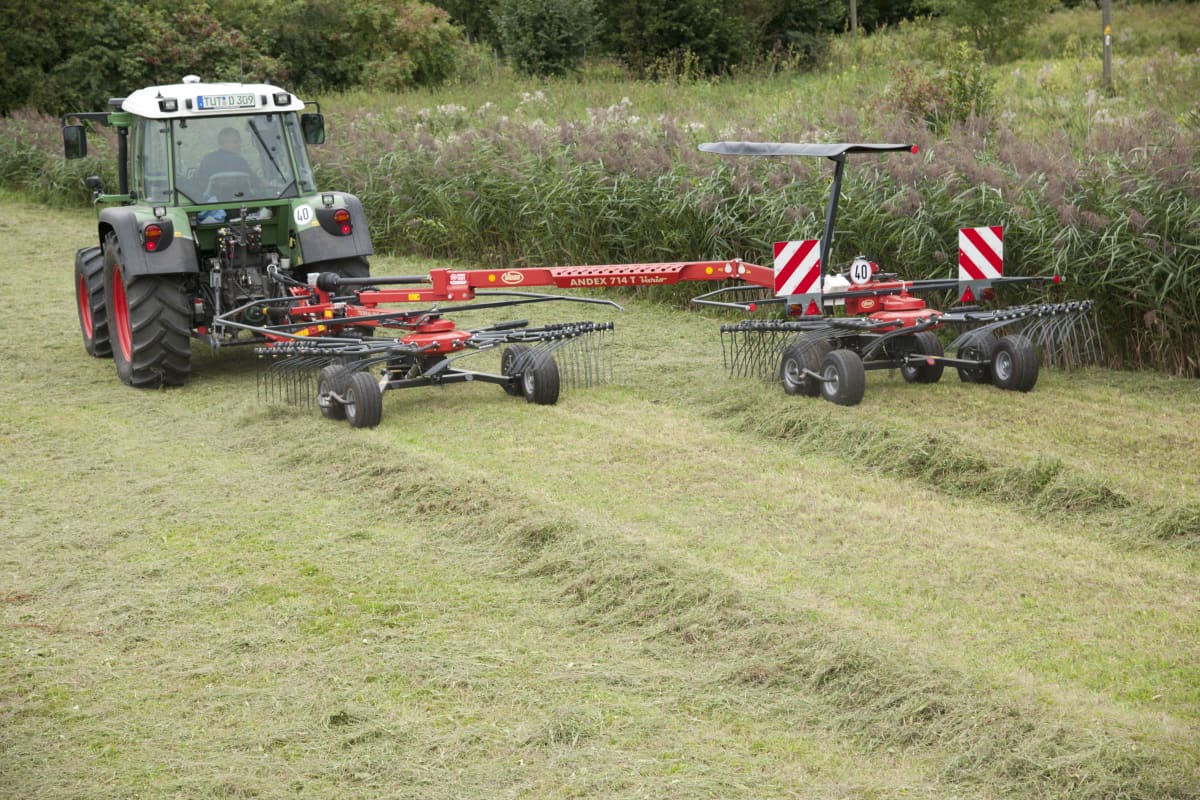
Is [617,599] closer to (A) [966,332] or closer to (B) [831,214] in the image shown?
(B) [831,214]

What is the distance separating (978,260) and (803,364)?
121 cm

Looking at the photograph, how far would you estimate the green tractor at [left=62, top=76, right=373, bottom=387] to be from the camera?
7875 mm

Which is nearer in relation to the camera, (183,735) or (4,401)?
(183,735)

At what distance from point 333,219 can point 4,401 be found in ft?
7.29

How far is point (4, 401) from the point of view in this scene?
7867 mm

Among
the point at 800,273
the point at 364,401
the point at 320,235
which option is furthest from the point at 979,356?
the point at 320,235

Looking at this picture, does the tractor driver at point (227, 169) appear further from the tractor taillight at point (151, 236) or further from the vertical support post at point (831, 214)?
the vertical support post at point (831, 214)

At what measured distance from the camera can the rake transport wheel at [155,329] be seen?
7832mm

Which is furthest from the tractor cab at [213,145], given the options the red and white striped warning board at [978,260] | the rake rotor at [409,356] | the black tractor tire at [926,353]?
the red and white striped warning board at [978,260]

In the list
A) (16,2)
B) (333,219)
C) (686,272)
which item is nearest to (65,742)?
(686,272)

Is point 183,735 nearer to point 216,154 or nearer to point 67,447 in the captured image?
point 67,447

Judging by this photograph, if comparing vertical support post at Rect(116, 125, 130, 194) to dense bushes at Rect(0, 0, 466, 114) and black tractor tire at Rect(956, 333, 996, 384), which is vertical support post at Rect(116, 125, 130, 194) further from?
dense bushes at Rect(0, 0, 466, 114)

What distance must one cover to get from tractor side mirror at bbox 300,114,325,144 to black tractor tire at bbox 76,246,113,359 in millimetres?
1597

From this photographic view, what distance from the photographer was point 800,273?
712 cm
